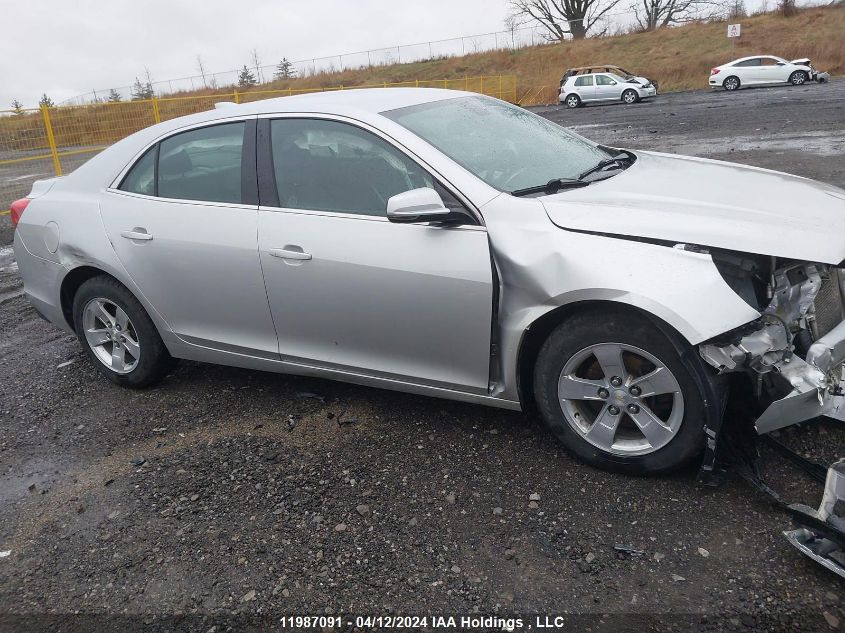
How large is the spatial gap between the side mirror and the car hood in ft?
1.54

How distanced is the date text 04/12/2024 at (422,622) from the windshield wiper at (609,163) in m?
2.14

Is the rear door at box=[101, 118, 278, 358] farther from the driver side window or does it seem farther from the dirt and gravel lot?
the dirt and gravel lot

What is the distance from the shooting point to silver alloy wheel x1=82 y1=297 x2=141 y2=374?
173 inches

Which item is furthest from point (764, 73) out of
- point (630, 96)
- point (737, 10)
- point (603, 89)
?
point (737, 10)

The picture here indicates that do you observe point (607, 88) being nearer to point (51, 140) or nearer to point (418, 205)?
point (51, 140)

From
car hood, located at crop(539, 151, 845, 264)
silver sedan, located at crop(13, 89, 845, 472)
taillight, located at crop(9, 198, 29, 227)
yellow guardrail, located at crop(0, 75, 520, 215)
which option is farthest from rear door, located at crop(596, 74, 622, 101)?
taillight, located at crop(9, 198, 29, 227)

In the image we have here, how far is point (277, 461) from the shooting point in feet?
11.6

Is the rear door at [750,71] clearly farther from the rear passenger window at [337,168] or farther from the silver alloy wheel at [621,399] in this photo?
the silver alloy wheel at [621,399]

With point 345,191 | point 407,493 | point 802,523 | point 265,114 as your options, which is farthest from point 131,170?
point 802,523

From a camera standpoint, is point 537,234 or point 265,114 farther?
point 265,114

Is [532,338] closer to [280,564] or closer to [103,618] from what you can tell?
[280,564]

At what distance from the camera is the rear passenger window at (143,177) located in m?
4.17

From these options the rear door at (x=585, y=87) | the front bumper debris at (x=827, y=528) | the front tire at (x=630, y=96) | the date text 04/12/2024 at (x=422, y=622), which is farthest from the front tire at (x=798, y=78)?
the date text 04/12/2024 at (x=422, y=622)

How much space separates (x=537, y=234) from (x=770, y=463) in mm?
1408
